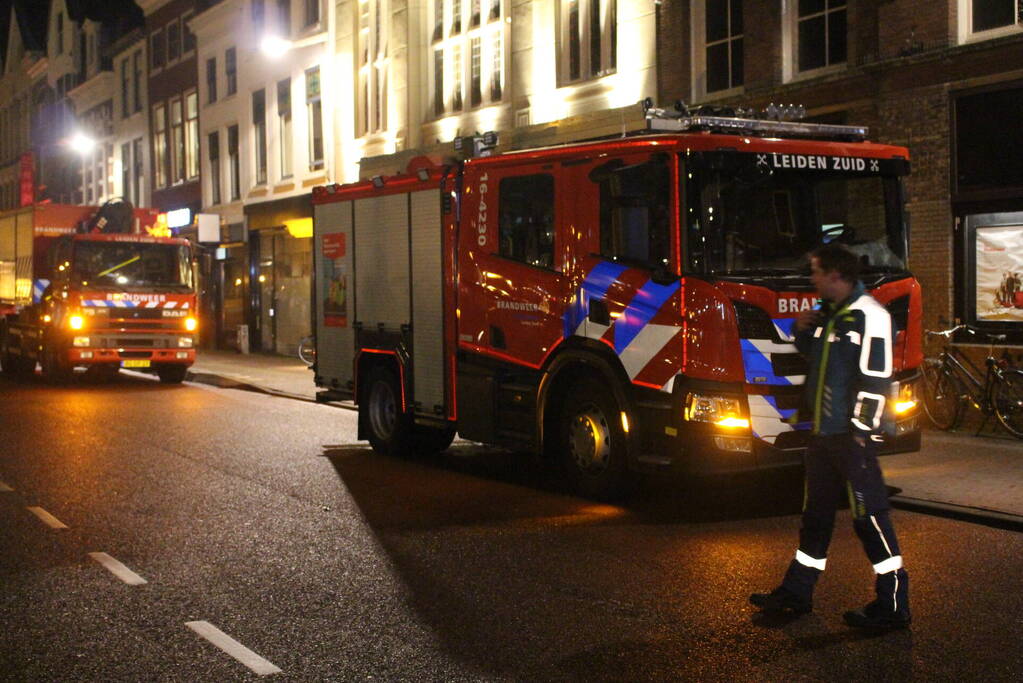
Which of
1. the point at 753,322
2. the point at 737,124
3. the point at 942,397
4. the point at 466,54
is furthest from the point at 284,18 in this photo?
the point at 753,322

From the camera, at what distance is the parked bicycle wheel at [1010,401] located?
13.0 m

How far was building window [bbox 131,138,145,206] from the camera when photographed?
140 ft

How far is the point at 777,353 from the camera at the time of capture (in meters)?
8.88

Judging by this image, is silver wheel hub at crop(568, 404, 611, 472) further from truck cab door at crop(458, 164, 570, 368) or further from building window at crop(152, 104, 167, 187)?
building window at crop(152, 104, 167, 187)

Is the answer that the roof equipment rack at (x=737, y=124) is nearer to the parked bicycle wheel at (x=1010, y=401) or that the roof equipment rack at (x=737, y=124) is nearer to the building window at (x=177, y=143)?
the parked bicycle wheel at (x=1010, y=401)

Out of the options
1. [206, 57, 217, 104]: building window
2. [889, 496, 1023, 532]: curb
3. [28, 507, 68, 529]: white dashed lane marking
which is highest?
[206, 57, 217, 104]: building window

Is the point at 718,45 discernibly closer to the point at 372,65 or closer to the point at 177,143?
the point at 372,65

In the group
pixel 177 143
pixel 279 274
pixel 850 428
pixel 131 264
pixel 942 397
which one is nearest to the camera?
pixel 850 428

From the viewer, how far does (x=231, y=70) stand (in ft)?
113

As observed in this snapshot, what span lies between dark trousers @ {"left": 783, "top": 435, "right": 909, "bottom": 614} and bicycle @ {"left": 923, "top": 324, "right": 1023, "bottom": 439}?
7578 millimetres

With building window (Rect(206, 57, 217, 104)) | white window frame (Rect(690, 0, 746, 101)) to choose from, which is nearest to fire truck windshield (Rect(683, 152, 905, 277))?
white window frame (Rect(690, 0, 746, 101))

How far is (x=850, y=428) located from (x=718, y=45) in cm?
1304

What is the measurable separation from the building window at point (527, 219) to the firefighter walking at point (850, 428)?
4.04m

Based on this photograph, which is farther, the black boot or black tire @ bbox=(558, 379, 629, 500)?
black tire @ bbox=(558, 379, 629, 500)
